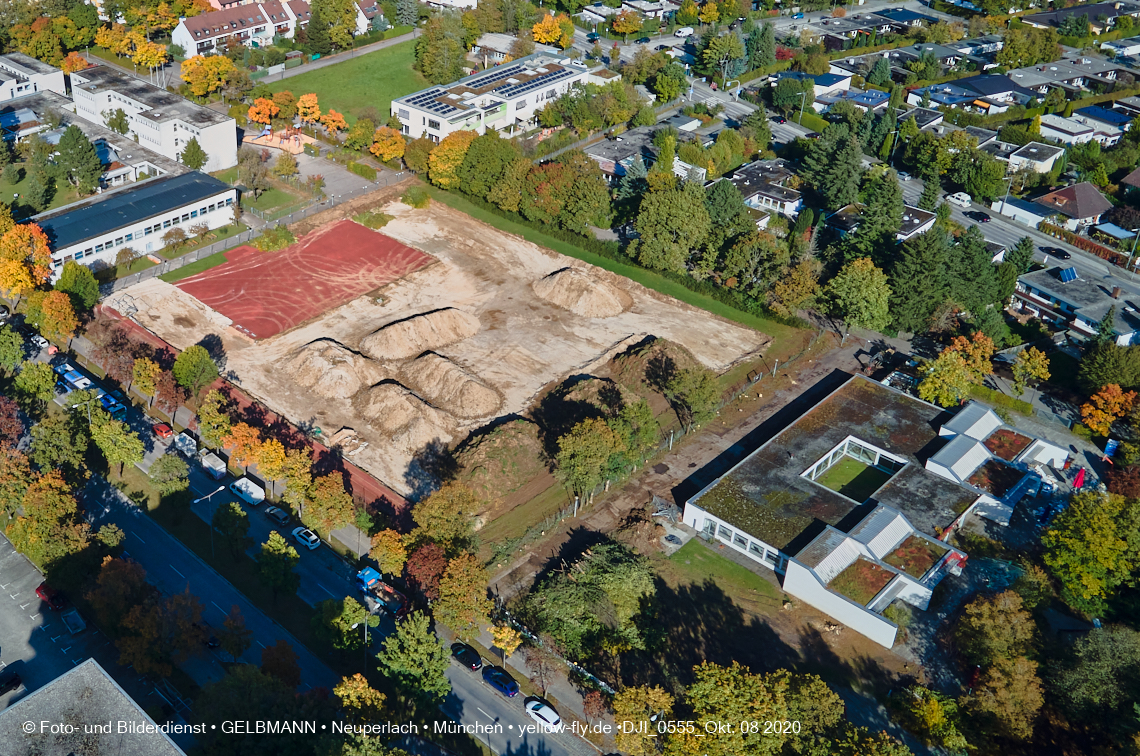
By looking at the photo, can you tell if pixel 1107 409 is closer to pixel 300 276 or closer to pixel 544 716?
pixel 544 716

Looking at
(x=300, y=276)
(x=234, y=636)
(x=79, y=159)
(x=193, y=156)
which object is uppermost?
(x=79, y=159)

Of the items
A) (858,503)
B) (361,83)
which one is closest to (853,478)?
(858,503)

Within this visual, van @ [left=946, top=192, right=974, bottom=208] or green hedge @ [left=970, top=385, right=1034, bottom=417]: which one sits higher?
van @ [left=946, top=192, right=974, bottom=208]

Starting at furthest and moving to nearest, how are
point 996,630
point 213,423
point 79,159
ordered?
1. point 79,159
2. point 213,423
3. point 996,630

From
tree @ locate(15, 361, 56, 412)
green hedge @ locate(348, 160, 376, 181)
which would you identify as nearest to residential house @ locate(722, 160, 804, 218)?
green hedge @ locate(348, 160, 376, 181)

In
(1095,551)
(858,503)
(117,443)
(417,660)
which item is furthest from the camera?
(117,443)

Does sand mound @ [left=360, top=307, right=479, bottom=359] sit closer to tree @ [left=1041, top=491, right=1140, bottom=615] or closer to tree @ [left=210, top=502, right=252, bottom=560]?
tree @ [left=210, top=502, right=252, bottom=560]
